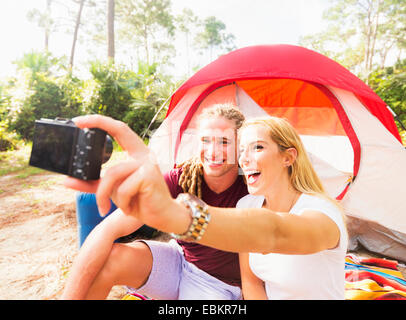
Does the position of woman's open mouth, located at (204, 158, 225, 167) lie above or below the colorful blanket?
above

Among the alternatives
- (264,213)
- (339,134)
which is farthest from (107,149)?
(339,134)

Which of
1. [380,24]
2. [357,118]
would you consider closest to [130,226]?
[357,118]

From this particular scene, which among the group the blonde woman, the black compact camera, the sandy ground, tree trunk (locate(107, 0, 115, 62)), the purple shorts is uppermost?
tree trunk (locate(107, 0, 115, 62))

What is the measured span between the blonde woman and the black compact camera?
0.03 meters

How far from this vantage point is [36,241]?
257 cm

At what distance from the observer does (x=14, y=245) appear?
2492 mm

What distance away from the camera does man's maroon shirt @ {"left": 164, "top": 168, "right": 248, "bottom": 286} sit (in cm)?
134

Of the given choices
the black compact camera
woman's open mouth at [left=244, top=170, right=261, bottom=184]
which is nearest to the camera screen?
the black compact camera

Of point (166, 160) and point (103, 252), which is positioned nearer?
point (103, 252)

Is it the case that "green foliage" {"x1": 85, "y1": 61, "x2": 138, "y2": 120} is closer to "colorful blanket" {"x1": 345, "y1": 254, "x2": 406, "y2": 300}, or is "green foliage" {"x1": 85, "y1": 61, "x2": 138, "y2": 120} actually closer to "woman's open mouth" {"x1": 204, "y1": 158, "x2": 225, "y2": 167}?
"woman's open mouth" {"x1": 204, "y1": 158, "x2": 225, "y2": 167}
